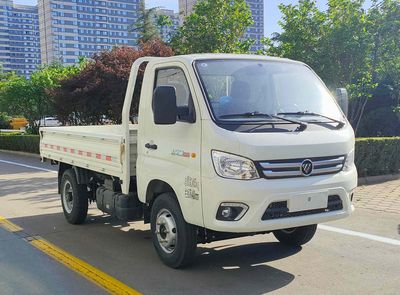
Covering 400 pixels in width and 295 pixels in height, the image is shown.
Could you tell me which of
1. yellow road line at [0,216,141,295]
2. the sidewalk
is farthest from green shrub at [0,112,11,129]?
yellow road line at [0,216,141,295]

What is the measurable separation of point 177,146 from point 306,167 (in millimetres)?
1318

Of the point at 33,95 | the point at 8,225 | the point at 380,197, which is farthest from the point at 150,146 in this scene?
the point at 33,95

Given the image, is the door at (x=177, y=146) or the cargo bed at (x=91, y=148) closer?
the door at (x=177, y=146)

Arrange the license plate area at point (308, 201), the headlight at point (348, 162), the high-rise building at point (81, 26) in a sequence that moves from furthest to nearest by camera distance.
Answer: the high-rise building at point (81, 26)
the headlight at point (348, 162)
the license plate area at point (308, 201)

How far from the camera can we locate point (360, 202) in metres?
9.09

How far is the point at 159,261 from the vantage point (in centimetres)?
570

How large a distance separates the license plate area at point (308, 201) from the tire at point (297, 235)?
49.2 inches

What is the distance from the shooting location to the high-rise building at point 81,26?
117 metres

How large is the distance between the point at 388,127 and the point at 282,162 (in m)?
15.9

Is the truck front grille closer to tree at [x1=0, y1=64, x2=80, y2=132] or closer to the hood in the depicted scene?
the hood

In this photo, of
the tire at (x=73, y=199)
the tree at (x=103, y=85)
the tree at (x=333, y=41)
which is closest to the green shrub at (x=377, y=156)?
the tree at (x=333, y=41)

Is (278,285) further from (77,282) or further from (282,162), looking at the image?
(77,282)

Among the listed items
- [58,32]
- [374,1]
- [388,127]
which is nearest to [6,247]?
[374,1]

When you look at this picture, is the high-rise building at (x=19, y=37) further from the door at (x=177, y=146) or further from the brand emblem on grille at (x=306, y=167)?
the brand emblem on grille at (x=306, y=167)
